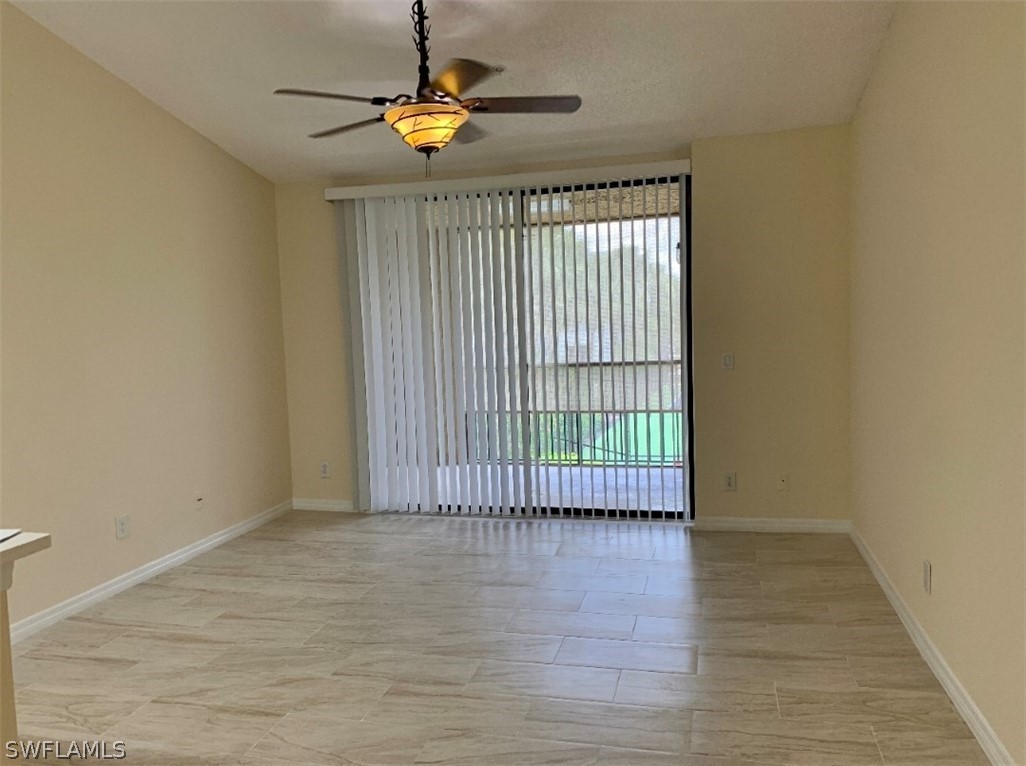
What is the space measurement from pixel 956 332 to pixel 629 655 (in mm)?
1740

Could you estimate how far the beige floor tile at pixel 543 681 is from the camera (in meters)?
2.63

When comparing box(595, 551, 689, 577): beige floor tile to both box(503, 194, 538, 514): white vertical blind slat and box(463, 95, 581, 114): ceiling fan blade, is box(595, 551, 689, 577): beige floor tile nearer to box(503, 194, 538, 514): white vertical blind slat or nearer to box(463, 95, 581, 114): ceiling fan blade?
box(503, 194, 538, 514): white vertical blind slat

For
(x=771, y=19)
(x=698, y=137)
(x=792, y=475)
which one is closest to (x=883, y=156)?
(x=771, y=19)

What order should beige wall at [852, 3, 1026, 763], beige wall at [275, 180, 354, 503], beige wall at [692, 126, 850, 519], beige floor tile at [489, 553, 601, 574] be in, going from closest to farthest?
beige wall at [852, 3, 1026, 763] < beige floor tile at [489, 553, 601, 574] < beige wall at [692, 126, 850, 519] < beige wall at [275, 180, 354, 503]

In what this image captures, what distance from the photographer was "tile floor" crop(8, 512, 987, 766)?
7.58ft

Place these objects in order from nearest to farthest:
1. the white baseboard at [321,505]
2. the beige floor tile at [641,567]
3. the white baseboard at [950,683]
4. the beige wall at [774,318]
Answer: the white baseboard at [950,683]
the beige floor tile at [641,567]
the beige wall at [774,318]
the white baseboard at [321,505]

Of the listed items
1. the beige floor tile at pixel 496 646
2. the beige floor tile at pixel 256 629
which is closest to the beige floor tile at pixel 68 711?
the beige floor tile at pixel 256 629

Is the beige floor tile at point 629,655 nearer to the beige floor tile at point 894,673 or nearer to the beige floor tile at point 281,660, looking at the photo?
the beige floor tile at point 894,673

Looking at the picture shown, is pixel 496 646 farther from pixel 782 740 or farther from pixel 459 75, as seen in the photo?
pixel 459 75

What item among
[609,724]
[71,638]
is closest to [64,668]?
[71,638]

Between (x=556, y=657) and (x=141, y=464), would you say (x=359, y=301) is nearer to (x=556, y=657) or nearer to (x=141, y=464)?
(x=141, y=464)

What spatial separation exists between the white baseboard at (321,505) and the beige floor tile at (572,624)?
2539 mm

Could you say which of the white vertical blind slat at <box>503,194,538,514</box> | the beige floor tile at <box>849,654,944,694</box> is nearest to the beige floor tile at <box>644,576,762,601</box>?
the beige floor tile at <box>849,654,944,694</box>

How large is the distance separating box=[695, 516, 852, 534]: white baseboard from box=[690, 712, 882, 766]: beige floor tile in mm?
2415
